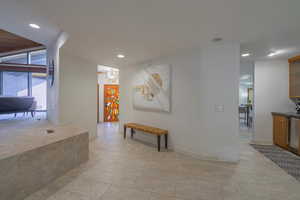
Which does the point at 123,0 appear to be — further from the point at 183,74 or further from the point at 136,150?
the point at 136,150

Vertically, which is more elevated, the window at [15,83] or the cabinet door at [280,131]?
the window at [15,83]

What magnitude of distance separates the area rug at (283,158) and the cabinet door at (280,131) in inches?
6.9

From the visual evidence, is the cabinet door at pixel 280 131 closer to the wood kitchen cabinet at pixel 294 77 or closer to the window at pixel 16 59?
the wood kitchen cabinet at pixel 294 77

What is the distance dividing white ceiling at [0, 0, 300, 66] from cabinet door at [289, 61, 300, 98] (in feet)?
2.43

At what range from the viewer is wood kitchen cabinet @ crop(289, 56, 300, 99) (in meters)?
3.48

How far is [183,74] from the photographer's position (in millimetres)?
3162

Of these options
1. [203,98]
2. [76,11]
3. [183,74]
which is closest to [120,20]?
[76,11]

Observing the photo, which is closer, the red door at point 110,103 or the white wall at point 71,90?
the white wall at point 71,90

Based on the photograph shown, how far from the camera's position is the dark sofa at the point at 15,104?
4172mm

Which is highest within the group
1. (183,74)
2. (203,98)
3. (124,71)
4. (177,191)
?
(124,71)

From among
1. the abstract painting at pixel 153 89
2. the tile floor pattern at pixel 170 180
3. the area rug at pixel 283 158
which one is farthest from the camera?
the abstract painting at pixel 153 89

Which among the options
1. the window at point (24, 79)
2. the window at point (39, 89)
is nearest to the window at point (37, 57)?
the window at point (24, 79)

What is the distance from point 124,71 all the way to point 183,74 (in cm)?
222

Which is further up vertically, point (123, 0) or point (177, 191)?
point (123, 0)
